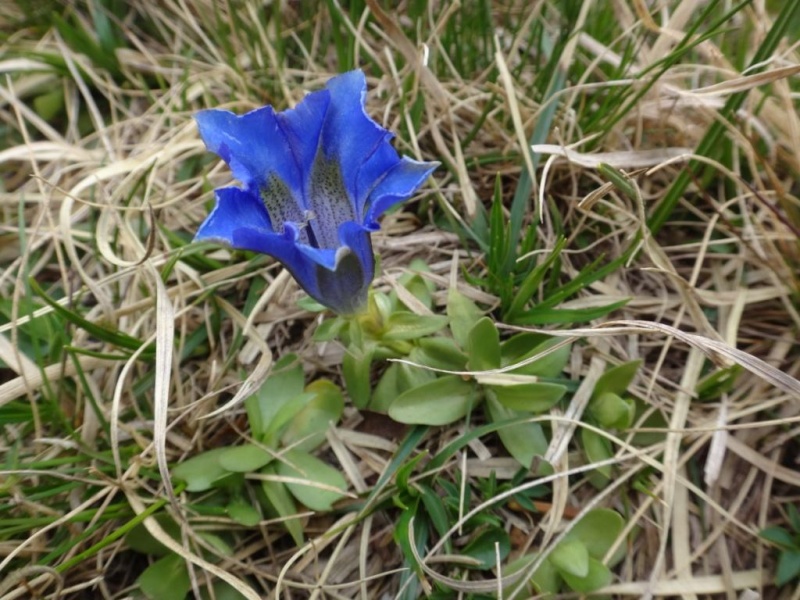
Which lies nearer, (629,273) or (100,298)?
(100,298)

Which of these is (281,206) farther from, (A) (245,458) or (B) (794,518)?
(B) (794,518)

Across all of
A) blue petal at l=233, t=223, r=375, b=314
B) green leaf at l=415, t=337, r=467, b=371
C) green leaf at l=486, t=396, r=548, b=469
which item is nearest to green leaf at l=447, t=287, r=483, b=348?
green leaf at l=415, t=337, r=467, b=371

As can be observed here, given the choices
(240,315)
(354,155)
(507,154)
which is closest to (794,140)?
(507,154)

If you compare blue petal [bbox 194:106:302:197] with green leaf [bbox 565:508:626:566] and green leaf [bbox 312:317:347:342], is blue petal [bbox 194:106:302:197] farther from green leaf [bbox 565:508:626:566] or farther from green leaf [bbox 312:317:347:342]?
green leaf [bbox 565:508:626:566]

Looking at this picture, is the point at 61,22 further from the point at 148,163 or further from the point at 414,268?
the point at 414,268

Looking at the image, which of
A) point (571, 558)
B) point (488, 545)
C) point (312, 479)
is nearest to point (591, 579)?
point (571, 558)

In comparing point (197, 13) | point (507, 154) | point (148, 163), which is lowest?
point (507, 154)

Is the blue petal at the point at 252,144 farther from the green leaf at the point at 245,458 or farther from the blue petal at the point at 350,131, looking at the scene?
the green leaf at the point at 245,458
